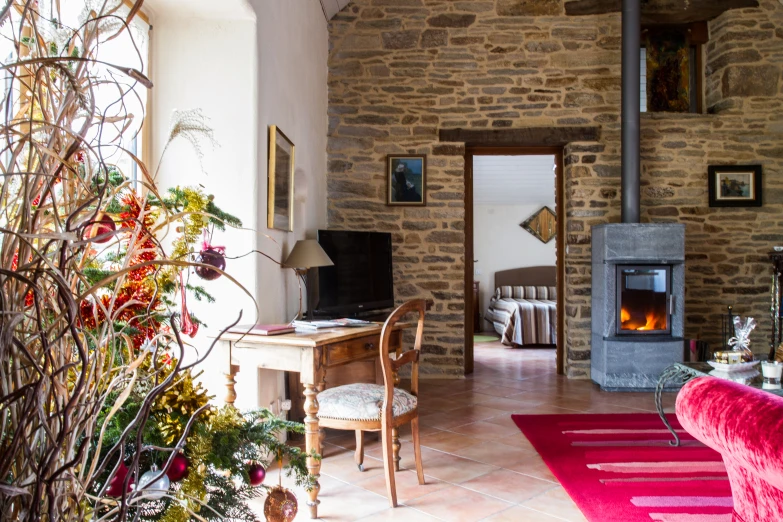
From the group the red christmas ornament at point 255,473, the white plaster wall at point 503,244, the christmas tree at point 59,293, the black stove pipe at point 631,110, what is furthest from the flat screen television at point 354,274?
the white plaster wall at point 503,244

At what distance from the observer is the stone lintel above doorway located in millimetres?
6004

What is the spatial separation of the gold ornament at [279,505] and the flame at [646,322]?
14.5ft

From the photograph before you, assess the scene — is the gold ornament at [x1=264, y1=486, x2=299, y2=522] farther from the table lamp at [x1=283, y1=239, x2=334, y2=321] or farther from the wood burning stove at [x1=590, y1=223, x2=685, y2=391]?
the wood burning stove at [x1=590, y1=223, x2=685, y2=391]

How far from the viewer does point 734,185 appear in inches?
237

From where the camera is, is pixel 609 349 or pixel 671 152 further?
pixel 671 152

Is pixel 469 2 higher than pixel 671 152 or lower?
higher

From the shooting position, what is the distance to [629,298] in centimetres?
552

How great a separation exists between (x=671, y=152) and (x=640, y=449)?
3391 mm

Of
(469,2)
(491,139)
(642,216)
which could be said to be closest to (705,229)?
(642,216)

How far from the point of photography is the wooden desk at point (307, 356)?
287cm

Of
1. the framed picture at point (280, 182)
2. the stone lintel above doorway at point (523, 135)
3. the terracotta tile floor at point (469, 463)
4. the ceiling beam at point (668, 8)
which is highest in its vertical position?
the ceiling beam at point (668, 8)

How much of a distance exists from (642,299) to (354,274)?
2.49 m

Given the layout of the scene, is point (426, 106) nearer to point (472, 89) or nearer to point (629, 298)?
point (472, 89)

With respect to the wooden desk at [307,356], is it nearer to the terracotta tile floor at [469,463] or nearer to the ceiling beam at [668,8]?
the terracotta tile floor at [469,463]
